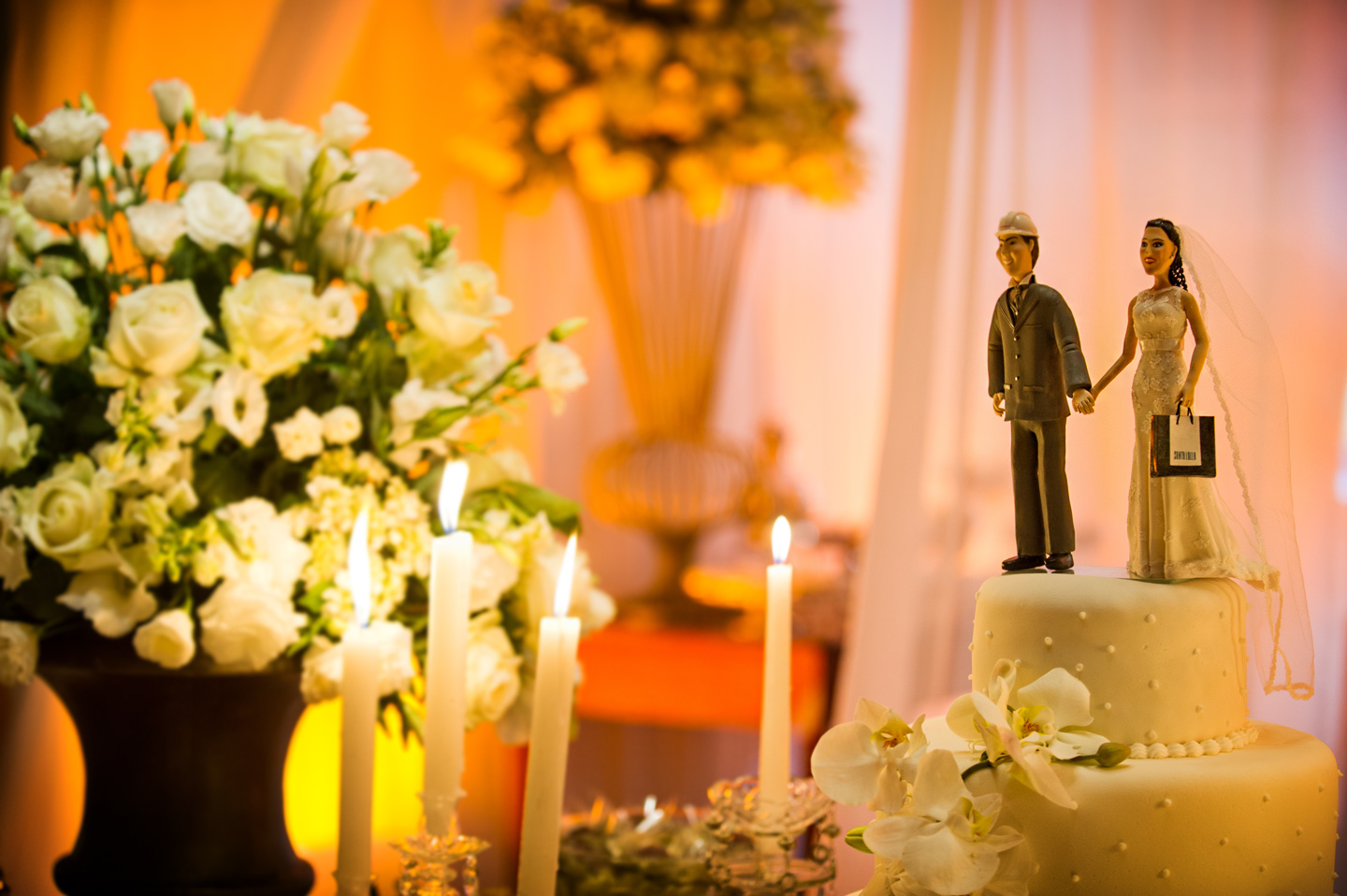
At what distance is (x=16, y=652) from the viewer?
30.8 inches

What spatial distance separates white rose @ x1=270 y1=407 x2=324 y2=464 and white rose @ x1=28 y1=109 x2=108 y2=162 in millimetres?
284

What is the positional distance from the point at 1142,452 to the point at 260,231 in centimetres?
72

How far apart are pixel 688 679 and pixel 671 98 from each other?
1.25 meters

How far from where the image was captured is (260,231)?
2.94 feet

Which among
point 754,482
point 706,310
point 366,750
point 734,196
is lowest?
point 366,750

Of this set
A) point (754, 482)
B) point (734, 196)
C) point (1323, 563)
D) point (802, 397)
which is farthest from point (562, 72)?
point (1323, 563)

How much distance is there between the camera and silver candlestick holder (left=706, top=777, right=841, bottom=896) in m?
0.78

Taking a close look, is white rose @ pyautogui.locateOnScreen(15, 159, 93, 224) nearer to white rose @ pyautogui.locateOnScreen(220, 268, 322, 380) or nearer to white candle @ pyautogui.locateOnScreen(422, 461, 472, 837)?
white rose @ pyautogui.locateOnScreen(220, 268, 322, 380)

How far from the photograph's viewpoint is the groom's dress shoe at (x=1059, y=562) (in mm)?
812

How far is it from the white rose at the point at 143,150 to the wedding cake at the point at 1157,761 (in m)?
0.77

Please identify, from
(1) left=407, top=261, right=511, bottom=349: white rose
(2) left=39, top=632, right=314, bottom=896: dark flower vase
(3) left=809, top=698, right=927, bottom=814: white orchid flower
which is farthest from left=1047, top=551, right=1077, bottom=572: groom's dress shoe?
(2) left=39, top=632, right=314, bottom=896: dark flower vase

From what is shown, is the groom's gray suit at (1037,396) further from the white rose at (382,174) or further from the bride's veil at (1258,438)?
the white rose at (382,174)

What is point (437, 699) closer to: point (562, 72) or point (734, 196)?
point (562, 72)

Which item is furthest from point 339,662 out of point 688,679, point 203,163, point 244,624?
point 688,679
